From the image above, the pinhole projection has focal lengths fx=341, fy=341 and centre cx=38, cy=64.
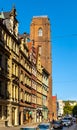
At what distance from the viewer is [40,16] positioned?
398ft

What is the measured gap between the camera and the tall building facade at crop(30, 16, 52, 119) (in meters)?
113

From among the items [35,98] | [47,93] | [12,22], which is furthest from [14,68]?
[47,93]

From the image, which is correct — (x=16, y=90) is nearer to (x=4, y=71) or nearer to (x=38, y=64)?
(x=4, y=71)

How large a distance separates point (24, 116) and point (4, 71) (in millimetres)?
21047

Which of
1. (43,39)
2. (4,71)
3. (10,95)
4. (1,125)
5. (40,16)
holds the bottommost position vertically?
(1,125)

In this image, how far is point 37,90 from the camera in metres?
90.2

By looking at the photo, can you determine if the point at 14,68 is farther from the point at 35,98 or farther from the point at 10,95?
the point at 35,98

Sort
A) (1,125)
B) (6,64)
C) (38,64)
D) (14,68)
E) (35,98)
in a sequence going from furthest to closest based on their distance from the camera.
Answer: (38,64) → (35,98) → (14,68) → (6,64) → (1,125)

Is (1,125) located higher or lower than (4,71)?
lower

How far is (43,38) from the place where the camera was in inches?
4584

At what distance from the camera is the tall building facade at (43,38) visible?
11319cm

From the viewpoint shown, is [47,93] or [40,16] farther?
[40,16]

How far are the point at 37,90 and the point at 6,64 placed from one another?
35.7m

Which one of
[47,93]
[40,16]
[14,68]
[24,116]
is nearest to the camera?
[14,68]
